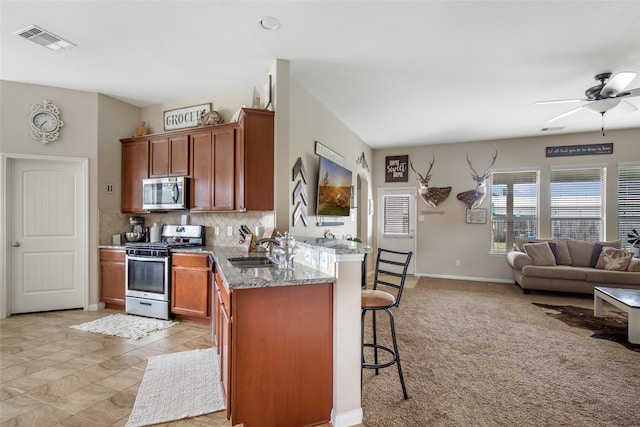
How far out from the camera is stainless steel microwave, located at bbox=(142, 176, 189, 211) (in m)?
3.93

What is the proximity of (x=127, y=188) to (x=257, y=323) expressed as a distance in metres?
3.70

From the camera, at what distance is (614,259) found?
490 cm

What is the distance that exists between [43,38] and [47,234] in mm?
2414

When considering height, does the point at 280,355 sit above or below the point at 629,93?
below

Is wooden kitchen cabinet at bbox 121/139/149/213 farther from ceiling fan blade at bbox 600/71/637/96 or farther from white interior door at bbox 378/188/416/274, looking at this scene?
ceiling fan blade at bbox 600/71/637/96

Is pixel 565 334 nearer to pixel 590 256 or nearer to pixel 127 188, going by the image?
pixel 590 256

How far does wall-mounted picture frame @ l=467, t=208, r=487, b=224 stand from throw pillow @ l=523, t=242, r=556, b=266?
107 centimetres

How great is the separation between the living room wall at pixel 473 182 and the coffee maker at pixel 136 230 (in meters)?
4.77

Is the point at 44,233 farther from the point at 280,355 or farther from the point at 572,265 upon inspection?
the point at 572,265

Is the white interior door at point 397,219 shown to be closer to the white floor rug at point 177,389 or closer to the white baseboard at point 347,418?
the white floor rug at point 177,389

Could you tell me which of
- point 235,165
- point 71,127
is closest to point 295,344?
point 235,165

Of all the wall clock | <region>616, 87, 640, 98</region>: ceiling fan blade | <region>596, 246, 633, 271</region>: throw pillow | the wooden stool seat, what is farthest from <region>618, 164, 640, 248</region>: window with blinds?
the wall clock

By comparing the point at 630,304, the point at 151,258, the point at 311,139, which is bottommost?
the point at 630,304

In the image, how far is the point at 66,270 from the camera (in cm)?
407
